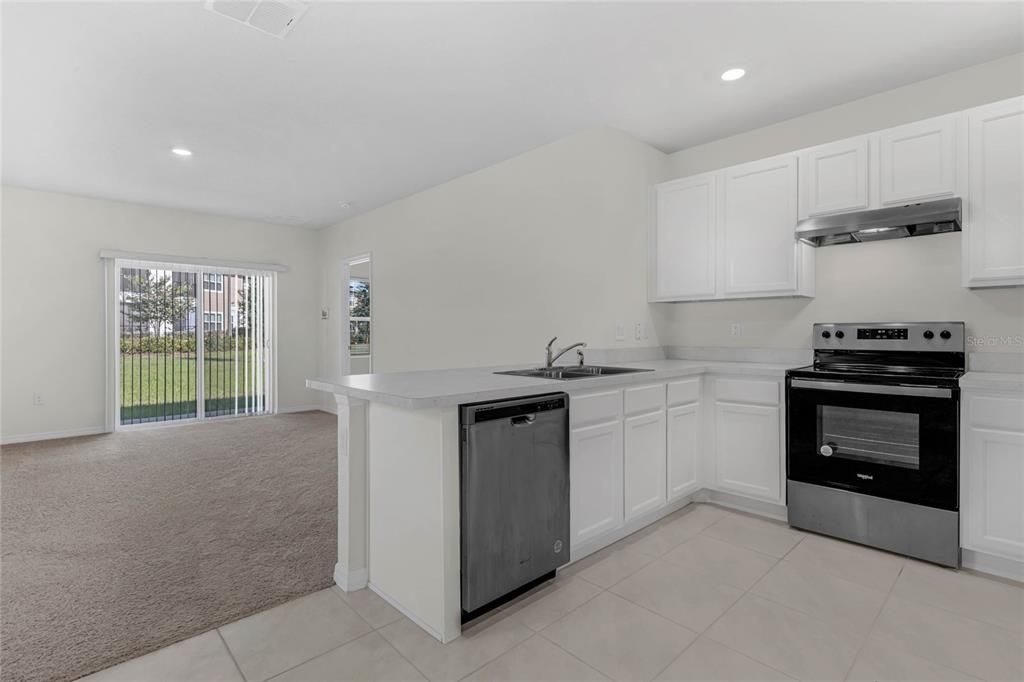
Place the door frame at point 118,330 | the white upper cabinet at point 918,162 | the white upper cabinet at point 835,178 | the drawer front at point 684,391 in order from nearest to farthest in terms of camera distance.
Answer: the white upper cabinet at point 918,162, the white upper cabinet at point 835,178, the drawer front at point 684,391, the door frame at point 118,330

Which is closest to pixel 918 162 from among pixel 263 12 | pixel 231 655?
pixel 263 12

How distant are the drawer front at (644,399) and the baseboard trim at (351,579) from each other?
4.95 ft

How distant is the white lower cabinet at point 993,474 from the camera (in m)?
2.21

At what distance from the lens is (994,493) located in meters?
2.26

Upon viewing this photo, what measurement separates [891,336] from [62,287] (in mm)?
7432

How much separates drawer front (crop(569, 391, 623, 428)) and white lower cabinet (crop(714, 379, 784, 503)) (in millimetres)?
980

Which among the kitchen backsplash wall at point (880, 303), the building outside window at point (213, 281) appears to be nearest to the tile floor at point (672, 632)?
the kitchen backsplash wall at point (880, 303)

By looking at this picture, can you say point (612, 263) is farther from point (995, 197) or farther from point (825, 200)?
point (995, 197)

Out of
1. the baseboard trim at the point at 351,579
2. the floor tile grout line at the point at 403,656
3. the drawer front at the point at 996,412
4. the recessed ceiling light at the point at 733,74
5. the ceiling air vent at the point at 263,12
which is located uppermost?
the recessed ceiling light at the point at 733,74

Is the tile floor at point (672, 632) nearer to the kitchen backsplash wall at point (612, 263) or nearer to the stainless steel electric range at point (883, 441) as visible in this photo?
the stainless steel electric range at point (883, 441)

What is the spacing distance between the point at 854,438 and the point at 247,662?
2.95 m

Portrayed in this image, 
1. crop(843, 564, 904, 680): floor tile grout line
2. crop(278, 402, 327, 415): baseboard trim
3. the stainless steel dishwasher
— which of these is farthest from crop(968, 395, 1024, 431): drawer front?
crop(278, 402, 327, 415): baseboard trim

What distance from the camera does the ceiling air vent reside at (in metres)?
2.18

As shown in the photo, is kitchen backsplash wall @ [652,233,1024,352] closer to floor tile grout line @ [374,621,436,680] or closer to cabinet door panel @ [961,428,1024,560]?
cabinet door panel @ [961,428,1024,560]
